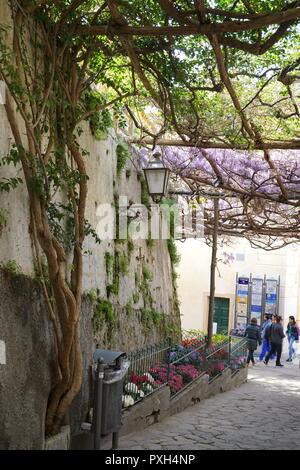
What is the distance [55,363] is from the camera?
18.7 ft

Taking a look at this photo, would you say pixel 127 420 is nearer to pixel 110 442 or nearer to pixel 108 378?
pixel 110 442

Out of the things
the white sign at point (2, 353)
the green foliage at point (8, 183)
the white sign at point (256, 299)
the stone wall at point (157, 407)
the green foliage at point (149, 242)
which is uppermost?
the green foliage at point (8, 183)

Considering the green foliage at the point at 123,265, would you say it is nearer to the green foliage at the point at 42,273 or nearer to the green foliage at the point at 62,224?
the green foliage at the point at 62,224

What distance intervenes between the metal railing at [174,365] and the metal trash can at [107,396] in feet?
3.36

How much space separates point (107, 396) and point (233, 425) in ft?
9.24

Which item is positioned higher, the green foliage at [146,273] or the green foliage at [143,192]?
the green foliage at [143,192]

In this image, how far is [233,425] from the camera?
7793mm

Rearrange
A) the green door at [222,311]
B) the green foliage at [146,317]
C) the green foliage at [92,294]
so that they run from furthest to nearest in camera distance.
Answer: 1. the green door at [222,311]
2. the green foliage at [146,317]
3. the green foliage at [92,294]

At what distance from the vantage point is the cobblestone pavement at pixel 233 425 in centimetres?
640

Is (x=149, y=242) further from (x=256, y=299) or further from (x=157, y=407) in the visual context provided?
(x=256, y=299)

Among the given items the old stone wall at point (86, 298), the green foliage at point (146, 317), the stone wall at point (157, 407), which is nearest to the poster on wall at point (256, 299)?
the old stone wall at point (86, 298)

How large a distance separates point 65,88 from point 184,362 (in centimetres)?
577

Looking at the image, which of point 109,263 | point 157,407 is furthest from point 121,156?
point 157,407
